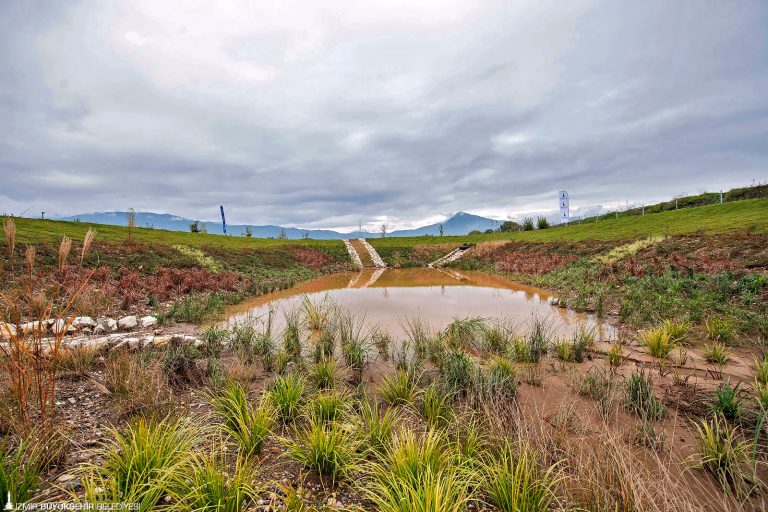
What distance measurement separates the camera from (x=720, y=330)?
7.32 meters

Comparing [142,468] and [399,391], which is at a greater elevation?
[142,468]

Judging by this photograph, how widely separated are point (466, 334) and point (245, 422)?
5.11 meters

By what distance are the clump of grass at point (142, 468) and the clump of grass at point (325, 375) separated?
2279 mm

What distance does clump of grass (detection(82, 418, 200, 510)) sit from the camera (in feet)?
8.68

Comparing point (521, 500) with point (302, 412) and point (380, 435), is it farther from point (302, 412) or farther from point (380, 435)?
point (302, 412)

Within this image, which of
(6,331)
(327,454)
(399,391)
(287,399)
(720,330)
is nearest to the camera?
(327,454)

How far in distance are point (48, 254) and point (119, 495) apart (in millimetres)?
19027

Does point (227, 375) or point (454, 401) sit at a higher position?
point (227, 375)

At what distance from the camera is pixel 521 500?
2775 millimetres

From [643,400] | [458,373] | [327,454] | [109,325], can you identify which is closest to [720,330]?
[643,400]

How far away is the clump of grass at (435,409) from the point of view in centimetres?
425

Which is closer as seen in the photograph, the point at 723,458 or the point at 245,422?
the point at 723,458

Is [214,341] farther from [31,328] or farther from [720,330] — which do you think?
[720,330]

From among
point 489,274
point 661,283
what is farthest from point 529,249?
point 661,283
